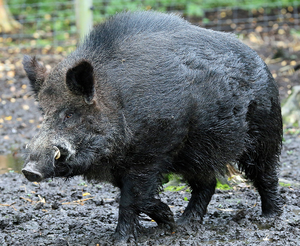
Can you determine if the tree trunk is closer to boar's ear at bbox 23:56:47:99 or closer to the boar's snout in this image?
boar's ear at bbox 23:56:47:99

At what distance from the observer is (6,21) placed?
45.9 ft

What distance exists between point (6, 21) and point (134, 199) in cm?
1093

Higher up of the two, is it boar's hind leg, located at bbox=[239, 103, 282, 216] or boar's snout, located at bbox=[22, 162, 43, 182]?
boar's snout, located at bbox=[22, 162, 43, 182]

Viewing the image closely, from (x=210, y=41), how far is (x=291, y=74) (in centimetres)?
652

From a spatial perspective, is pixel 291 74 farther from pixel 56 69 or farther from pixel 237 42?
pixel 56 69

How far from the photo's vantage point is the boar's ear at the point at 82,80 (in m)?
3.97

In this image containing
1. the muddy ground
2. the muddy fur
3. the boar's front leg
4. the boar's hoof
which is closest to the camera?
the boar's hoof

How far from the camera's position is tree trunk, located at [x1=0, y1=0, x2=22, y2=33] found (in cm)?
1387

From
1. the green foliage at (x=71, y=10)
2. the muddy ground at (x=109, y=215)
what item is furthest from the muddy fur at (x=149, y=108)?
the green foliage at (x=71, y=10)

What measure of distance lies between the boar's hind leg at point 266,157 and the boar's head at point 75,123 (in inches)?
64.6

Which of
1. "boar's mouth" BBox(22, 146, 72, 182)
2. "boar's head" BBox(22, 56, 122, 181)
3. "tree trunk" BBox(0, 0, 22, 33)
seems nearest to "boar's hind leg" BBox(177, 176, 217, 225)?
"boar's head" BBox(22, 56, 122, 181)

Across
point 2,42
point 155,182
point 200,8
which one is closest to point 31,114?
point 2,42

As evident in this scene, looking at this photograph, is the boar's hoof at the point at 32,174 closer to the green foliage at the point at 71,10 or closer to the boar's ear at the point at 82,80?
the boar's ear at the point at 82,80

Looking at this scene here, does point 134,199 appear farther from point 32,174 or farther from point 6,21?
point 6,21
